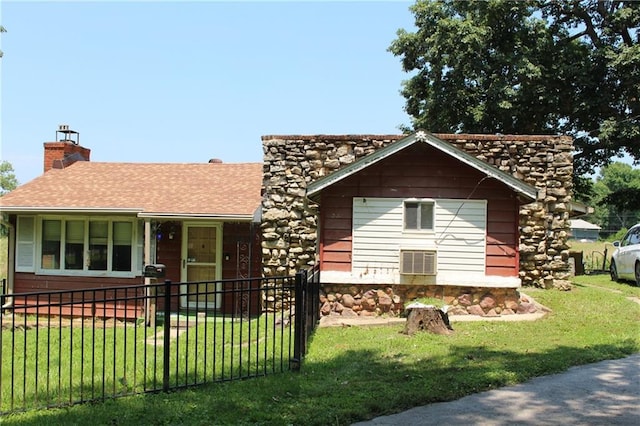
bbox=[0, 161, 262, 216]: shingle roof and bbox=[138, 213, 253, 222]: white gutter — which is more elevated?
bbox=[0, 161, 262, 216]: shingle roof

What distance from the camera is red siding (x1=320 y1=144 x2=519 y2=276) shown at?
11.8 meters

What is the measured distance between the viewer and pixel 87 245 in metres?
15.0

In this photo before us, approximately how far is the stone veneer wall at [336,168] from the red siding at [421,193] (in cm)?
214

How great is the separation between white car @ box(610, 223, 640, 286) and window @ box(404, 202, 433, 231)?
7.22m

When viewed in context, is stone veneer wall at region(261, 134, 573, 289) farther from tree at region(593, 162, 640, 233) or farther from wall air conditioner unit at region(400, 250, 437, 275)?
tree at region(593, 162, 640, 233)

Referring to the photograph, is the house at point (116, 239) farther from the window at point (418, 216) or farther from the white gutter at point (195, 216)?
the window at point (418, 216)

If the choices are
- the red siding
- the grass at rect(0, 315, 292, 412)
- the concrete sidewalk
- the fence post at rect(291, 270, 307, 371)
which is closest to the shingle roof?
the red siding

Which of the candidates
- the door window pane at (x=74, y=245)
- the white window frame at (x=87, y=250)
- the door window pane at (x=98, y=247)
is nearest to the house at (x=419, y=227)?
the white window frame at (x=87, y=250)

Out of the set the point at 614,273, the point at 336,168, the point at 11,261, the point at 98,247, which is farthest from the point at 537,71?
the point at 11,261

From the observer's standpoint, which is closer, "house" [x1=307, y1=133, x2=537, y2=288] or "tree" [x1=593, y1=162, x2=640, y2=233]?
"house" [x1=307, y1=133, x2=537, y2=288]

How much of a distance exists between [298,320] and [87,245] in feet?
31.3

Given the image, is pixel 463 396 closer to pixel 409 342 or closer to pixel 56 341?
pixel 409 342

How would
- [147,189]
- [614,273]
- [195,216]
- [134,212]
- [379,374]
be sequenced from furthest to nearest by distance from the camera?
[614,273]
[147,189]
[134,212]
[195,216]
[379,374]

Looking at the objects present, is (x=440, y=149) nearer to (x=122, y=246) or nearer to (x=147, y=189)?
(x=147, y=189)
